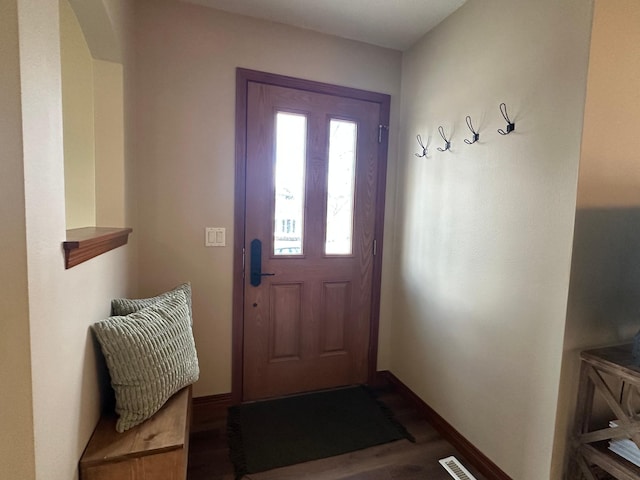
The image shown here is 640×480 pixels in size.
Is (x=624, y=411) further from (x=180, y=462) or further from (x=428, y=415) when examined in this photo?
(x=180, y=462)

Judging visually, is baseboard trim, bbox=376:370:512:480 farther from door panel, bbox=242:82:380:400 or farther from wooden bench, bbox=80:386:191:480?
wooden bench, bbox=80:386:191:480

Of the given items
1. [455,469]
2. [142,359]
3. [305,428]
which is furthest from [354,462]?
[142,359]

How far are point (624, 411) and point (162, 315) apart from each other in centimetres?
190

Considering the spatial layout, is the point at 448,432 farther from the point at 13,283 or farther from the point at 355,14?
the point at 355,14

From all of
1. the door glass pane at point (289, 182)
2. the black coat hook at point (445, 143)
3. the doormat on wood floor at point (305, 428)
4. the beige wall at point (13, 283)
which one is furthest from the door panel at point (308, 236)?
the beige wall at point (13, 283)

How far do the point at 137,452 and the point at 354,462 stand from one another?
3.82 feet

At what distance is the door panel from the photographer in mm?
2152

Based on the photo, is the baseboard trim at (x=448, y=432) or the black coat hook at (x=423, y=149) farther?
the black coat hook at (x=423, y=149)

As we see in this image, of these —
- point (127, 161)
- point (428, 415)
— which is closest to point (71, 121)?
point (127, 161)

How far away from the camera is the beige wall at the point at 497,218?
137 cm

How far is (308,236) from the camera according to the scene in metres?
2.29

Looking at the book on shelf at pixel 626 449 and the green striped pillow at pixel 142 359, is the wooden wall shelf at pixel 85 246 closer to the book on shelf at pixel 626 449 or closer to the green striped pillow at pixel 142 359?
the green striped pillow at pixel 142 359

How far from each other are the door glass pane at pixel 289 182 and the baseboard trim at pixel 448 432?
129 cm

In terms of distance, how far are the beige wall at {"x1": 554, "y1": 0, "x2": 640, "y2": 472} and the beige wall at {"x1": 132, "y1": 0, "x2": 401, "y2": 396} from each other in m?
1.52
